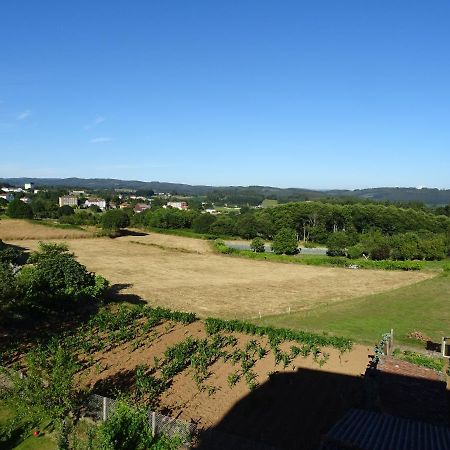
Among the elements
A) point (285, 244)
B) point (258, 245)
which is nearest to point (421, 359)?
point (285, 244)

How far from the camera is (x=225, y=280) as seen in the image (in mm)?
45219

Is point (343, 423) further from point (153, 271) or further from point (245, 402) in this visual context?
point (153, 271)

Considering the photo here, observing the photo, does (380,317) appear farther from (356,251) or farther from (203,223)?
(203,223)

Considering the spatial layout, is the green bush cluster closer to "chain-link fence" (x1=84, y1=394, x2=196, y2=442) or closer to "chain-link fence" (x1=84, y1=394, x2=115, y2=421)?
"chain-link fence" (x1=84, y1=394, x2=196, y2=442)

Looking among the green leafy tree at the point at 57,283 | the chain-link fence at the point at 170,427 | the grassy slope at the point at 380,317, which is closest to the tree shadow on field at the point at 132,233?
the grassy slope at the point at 380,317

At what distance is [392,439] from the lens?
9.76 meters

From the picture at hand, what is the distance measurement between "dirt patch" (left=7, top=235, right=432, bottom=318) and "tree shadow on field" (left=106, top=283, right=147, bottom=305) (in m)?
0.54

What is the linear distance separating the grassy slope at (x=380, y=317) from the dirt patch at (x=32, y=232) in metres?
53.9

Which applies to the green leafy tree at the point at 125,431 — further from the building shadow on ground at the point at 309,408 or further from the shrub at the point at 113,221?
the shrub at the point at 113,221

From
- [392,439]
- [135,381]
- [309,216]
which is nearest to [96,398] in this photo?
[135,381]

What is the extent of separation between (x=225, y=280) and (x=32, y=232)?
43.9 meters

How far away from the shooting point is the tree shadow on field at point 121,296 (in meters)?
32.0

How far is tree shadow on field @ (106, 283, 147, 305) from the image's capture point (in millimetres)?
32037

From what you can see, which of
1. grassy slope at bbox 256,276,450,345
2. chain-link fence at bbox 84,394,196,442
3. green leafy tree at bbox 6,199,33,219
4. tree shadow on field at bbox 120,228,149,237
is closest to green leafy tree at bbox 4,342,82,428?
chain-link fence at bbox 84,394,196,442
